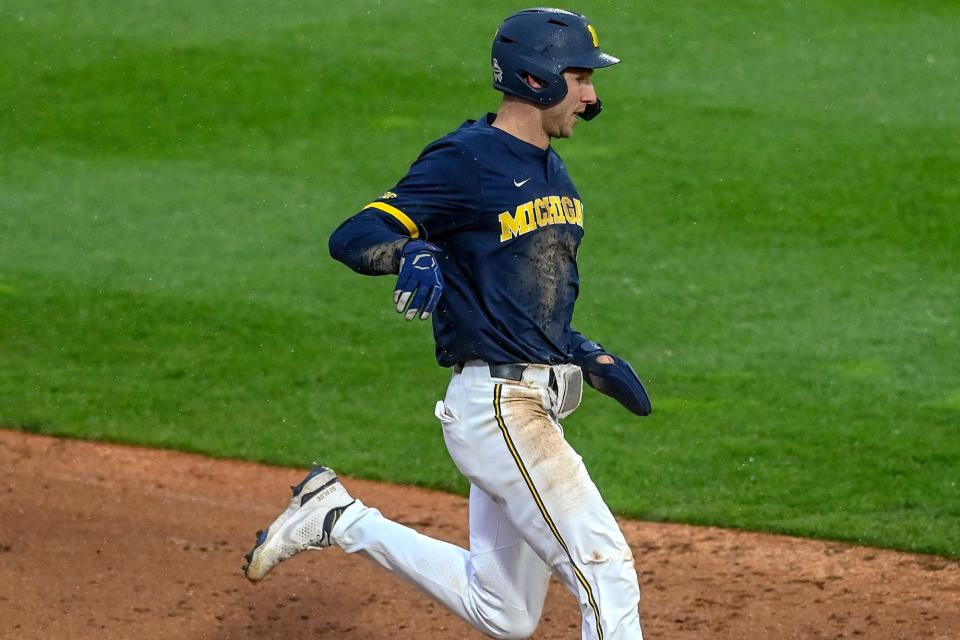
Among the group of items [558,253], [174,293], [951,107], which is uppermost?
[558,253]

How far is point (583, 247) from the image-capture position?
10.4m

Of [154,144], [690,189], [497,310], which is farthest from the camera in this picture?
[154,144]

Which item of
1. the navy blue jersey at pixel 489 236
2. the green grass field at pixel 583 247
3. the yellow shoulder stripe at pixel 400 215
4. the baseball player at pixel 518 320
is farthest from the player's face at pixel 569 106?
the green grass field at pixel 583 247

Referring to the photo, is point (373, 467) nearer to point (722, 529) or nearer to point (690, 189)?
point (722, 529)

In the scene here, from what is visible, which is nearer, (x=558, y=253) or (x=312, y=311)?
(x=558, y=253)

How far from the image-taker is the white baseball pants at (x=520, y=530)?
4414 mm

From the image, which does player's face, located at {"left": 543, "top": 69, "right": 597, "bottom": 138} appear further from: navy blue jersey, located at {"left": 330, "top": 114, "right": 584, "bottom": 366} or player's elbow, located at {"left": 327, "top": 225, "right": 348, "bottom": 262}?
player's elbow, located at {"left": 327, "top": 225, "right": 348, "bottom": 262}

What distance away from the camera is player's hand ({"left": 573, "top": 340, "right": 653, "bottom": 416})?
189 inches

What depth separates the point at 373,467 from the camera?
24.4 ft

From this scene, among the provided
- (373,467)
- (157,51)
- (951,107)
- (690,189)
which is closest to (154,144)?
(157,51)

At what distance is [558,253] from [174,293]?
545 centimetres

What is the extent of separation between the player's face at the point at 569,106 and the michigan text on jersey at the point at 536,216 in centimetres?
23

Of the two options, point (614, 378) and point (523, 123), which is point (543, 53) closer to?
point (523, 123)

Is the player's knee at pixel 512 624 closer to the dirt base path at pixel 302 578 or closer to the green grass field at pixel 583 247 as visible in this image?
the dirt base path at pixel 302 578
